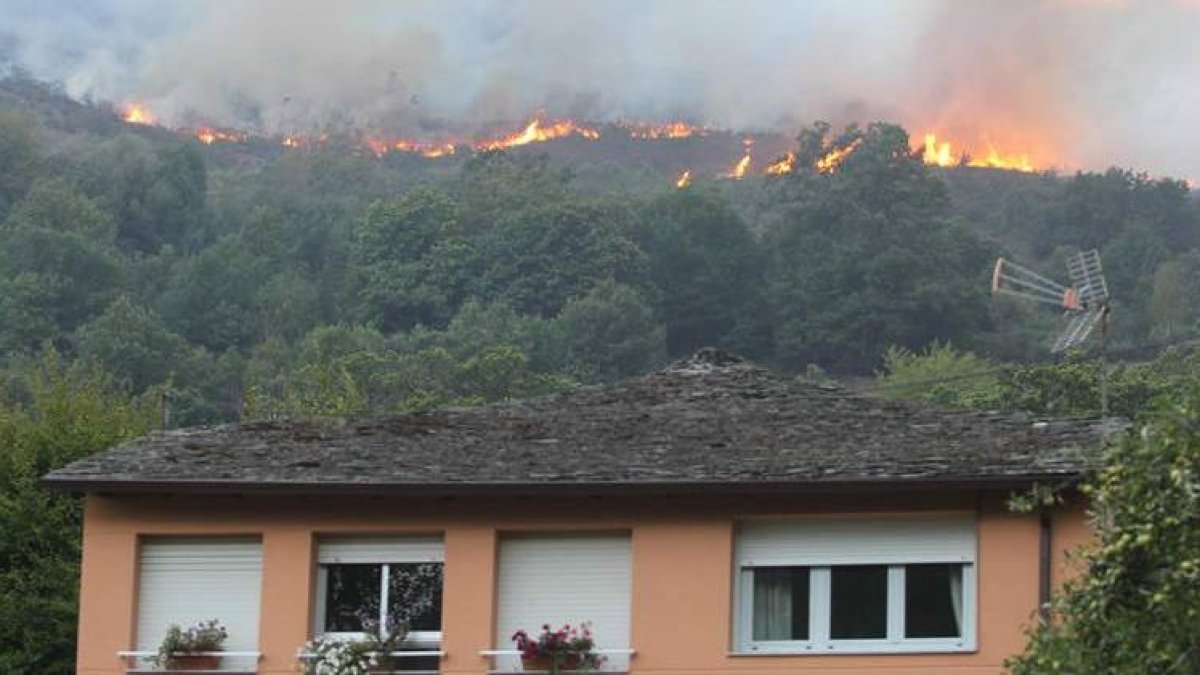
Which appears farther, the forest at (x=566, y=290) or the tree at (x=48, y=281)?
the tree at (x=48, y=281)

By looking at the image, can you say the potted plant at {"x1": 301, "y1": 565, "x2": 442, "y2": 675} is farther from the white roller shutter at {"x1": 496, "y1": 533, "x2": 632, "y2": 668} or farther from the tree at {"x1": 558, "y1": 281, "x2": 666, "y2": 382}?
the tree at {"x1": 558, "y1": 281, "x2": 666, "y2": 382}

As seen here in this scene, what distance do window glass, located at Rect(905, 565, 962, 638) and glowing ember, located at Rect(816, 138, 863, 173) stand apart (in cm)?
15757

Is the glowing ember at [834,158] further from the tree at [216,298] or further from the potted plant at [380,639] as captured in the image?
the potted plant at [380,639]

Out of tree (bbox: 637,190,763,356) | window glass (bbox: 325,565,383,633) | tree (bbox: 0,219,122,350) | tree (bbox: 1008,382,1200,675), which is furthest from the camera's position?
tree (bbox: 637,190,763,356)

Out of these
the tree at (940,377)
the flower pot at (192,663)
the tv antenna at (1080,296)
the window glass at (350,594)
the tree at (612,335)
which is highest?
the tree at (612,335)

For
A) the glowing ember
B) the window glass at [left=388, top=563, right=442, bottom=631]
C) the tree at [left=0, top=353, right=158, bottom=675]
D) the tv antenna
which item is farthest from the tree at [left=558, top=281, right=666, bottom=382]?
the window glass at [left=388, top=563, right=442, bottom=631]

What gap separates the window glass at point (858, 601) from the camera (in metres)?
29.8

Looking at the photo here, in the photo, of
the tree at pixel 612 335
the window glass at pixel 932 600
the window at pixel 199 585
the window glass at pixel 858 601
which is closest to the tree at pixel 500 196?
the tree at pixel 612 335

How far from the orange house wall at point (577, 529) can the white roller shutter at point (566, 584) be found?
0.77 ft

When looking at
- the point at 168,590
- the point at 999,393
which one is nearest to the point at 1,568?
the point at 168,590

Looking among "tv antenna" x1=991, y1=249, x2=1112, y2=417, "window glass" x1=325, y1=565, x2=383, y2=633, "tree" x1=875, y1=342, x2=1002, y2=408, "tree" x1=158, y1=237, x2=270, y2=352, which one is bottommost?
"window glass" x1=325, y1=565, x2=383, y2=633

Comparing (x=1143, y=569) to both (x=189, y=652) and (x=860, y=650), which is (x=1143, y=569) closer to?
(x=860, y=650)

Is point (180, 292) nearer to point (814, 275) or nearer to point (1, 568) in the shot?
point (814, 275)

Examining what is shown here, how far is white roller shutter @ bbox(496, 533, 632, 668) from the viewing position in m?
30.3
